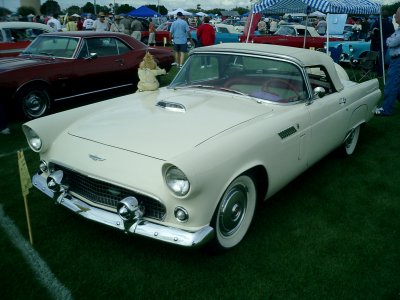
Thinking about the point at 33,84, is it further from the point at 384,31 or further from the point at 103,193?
the point at 384,31

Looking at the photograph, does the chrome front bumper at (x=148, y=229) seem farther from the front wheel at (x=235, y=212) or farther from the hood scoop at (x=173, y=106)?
the hood scoop at (x=173, y=106)

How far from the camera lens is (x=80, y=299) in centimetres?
233

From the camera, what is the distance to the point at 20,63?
6086 millimetres

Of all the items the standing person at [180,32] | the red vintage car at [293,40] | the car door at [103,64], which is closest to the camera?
the car door at [103,64]

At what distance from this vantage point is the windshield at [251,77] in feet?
11.4

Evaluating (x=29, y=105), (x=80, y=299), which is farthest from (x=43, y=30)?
(x=80, y=299)

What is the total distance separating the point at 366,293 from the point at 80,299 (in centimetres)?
189

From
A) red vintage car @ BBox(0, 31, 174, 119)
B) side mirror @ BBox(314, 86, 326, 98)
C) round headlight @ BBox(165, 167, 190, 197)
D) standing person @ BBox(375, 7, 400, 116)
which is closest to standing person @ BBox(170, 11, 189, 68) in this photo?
red vintage car @ BBox(0, 31, 174, 119)

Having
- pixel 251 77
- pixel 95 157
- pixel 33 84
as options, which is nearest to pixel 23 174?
pixel 95 157

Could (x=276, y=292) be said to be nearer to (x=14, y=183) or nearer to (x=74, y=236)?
(x=74, y=236)

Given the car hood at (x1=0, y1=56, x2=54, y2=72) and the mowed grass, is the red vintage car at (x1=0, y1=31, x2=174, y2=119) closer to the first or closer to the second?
the car hood at (x1=0, y1=56, x2=54, y2=72)

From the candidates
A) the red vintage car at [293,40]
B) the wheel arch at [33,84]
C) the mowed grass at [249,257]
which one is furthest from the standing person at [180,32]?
the mowed grass at [249,257]

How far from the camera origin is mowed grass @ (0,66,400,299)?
2.43m

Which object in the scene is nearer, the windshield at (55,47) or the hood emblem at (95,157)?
the hood emblem at (95,157)
